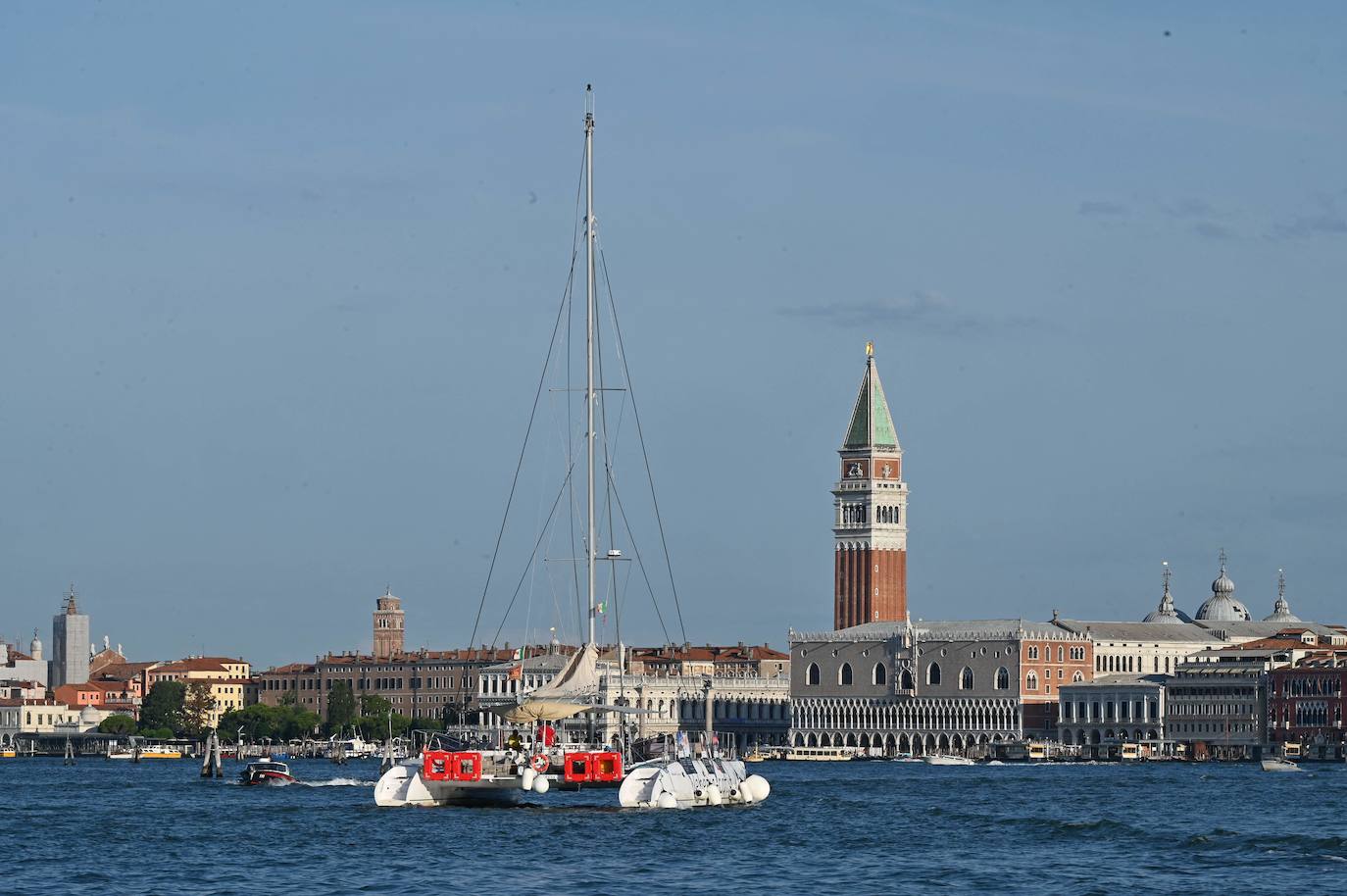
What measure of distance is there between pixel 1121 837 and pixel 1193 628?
104322mm

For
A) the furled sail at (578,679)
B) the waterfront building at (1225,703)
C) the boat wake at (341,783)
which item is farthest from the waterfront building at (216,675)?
the furled sail at (578,679)

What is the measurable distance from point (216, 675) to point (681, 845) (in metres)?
148

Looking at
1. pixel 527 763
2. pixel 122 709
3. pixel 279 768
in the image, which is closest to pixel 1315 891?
pixel 527 763

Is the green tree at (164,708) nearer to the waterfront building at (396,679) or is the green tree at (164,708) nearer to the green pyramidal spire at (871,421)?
the waterfront building at (396,679)

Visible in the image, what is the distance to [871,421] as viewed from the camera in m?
156

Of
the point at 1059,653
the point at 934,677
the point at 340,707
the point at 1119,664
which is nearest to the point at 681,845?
the point at 1059,653

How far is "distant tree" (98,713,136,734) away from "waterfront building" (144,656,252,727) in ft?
42.0

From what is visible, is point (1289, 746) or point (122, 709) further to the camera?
point (122, 709)

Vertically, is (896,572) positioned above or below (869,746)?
above

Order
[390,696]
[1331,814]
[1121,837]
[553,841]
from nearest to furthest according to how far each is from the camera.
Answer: [553,841] → [1121,837] → [1331,814] → [390,696]

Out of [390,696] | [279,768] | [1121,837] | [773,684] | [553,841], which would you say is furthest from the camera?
[390,696]

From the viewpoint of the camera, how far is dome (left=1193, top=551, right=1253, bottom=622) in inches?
6250

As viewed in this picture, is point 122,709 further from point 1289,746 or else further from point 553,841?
point 553,841

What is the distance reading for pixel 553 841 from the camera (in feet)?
152
